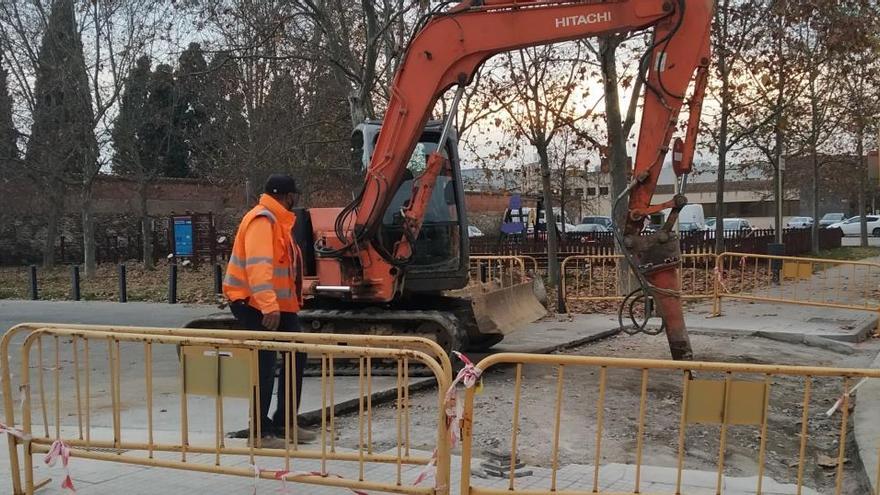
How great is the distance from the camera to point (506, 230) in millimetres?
28375

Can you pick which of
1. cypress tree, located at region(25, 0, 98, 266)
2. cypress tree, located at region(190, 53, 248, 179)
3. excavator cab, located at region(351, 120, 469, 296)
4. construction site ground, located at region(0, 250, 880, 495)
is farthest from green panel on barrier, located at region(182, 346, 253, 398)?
cypress tree, located at region(25, 0, 98, 266)

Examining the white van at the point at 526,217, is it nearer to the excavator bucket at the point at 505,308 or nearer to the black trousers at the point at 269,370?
the excavator bucket at the point at 505,308

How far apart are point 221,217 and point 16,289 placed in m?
A: 13.7

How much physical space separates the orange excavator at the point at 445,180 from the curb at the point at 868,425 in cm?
161

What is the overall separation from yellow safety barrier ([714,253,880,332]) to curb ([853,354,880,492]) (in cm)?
509

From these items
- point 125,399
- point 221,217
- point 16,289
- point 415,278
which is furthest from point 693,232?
point 221,217

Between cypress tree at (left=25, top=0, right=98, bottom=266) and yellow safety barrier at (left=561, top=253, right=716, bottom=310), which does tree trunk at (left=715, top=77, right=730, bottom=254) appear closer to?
yellow safety barrier at (left=561, top=253, right=716, bottom=310)

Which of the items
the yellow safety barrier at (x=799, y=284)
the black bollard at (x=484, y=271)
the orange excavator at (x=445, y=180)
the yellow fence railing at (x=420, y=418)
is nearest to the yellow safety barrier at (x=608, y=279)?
the yellow safety barrier at (x=799, y=284)

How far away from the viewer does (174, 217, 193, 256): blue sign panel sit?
92.3ft

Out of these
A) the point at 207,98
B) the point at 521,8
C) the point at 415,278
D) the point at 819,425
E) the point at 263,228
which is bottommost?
the point at 819,425

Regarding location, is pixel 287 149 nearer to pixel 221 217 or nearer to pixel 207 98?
pixel 207 98

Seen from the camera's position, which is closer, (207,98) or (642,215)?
(642,215)

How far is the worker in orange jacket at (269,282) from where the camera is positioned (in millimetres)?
5688

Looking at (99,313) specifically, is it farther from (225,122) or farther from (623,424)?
(623,424)
